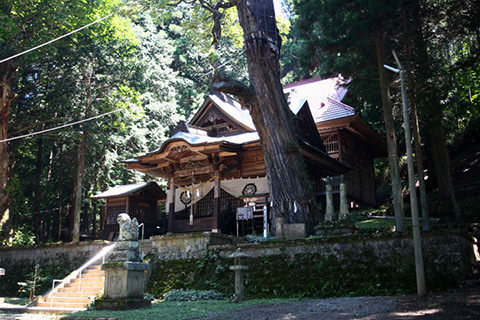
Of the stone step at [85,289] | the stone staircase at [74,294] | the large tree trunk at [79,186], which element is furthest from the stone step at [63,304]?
the large tree trunk at [79,186]

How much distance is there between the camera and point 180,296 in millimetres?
11492

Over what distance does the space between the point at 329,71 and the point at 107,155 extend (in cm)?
1356

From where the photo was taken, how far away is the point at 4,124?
19.3m

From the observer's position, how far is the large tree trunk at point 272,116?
530 inches

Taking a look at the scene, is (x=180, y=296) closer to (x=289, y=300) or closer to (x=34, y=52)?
(x=289, y=300)

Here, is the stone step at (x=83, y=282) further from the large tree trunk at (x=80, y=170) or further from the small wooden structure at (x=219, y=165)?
the large tree trunk at (x=80, y=170)

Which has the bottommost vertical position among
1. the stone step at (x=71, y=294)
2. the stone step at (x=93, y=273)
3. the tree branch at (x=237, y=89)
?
→ the stone step at (x=71, y=294)

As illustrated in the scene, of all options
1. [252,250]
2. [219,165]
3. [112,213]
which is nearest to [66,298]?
[252,250]

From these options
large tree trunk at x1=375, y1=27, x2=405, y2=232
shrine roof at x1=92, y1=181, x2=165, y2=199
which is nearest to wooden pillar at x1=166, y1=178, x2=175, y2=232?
shrine roof at x1=92, y1=181, x2=165, y2=199

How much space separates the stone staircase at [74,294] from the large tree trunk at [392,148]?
8.41 metres

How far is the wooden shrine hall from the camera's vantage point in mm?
17188

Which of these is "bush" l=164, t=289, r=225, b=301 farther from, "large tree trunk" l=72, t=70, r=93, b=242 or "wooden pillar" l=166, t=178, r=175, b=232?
"large tree trunk" l=72, t=70, r=93, b=242

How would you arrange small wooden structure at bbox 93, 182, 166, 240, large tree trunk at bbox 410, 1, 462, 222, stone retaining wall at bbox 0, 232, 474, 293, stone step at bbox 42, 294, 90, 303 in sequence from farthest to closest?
1. small wooden structure at bbox 93, 182, 166, 240
2. large tree trunk at bbox 410, 1, 462, 222
3. stone step at bbox 42, 294, 90, 303
4. stone retaining wall at bbox 0, 232, 474, 293

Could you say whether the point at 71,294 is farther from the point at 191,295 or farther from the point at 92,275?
the point at 191,295
